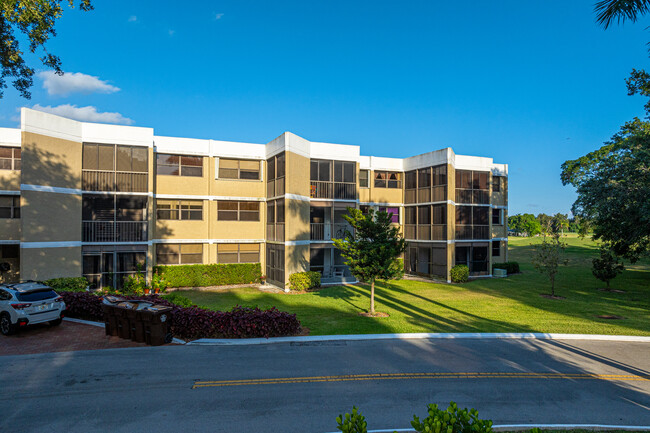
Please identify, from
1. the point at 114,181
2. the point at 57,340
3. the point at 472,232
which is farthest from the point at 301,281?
the point at 472,232

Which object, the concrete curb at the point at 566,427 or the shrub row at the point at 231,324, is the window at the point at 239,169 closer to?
the shrub row at the point at 231,324

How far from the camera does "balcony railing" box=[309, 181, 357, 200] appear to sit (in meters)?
24.9

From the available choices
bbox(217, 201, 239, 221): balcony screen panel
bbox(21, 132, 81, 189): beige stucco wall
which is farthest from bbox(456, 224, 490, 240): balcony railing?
bbox(21, 132, 81, 189): beige stucco wall

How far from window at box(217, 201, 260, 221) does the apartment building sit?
0.25ft

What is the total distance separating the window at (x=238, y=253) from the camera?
24.7 metres

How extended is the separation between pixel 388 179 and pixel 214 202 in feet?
50.0

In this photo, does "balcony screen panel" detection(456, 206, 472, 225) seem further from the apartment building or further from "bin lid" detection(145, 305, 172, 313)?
"bin lid" detection(145, 305, 172, 313)

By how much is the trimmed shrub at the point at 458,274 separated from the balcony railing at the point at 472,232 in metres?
2.90

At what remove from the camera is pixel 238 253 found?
25.1 meters

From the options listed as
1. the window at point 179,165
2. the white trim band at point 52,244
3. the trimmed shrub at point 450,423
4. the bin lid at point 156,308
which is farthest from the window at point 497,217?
the white trim band at point 52,244

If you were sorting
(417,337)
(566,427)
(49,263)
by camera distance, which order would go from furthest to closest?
(49,263)
(417,337)
(566,427)

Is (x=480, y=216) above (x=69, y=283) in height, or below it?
above

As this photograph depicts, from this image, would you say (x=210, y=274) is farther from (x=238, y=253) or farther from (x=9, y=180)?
(x=9, y=180)

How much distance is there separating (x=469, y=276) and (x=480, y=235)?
363 cm
